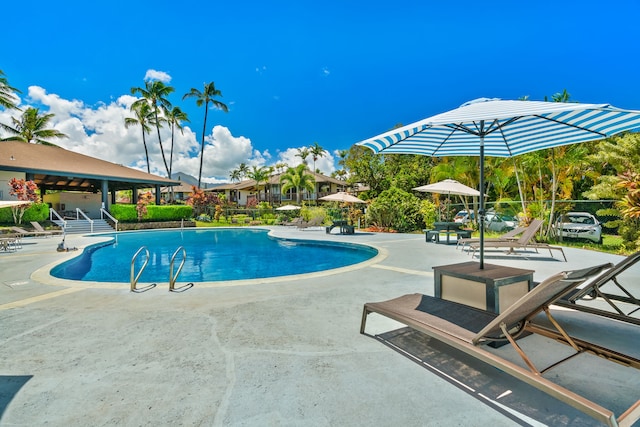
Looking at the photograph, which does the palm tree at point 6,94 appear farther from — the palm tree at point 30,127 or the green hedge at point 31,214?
the palm tree at point 30,127

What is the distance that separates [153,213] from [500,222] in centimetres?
2448

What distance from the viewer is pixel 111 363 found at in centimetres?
262

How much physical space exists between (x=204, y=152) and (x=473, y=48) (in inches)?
1164

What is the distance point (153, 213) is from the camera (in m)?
24.3

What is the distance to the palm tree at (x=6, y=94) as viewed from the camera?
2125 cm

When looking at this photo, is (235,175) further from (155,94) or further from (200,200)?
(200,200)

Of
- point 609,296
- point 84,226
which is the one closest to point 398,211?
point 609,296

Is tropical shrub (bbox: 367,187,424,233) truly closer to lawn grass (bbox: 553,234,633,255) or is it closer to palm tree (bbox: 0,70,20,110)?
lawn grass (bbox: 553,234,633,255)

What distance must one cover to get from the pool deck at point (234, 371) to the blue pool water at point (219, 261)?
11.9 ft

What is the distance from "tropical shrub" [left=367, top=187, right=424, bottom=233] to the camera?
56.4 ft

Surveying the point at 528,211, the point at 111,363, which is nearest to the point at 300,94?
the point at 528,211

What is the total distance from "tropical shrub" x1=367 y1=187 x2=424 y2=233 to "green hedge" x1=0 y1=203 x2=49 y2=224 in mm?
21305

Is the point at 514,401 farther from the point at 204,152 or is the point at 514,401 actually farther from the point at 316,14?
the point at 204,152

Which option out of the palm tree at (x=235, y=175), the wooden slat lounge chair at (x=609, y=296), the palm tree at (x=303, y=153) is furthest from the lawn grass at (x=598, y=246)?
the palm tree at (x=235, y=175)
